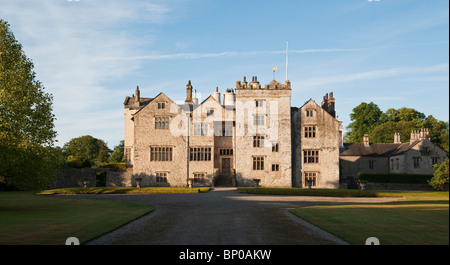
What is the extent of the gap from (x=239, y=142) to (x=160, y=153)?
38.2 ft

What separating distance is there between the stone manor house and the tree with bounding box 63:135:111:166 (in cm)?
5100

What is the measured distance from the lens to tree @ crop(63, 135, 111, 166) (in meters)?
101

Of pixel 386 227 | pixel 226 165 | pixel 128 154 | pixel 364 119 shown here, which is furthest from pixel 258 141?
pixel 364 119

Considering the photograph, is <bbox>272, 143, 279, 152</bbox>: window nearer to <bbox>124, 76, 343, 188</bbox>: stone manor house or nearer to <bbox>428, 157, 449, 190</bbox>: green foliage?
<bbox>124, 76, 343, 188</bbox>: stone manor house

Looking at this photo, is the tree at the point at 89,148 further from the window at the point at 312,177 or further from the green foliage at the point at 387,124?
the green foliage at the point at 387,124

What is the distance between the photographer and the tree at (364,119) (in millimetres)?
97625

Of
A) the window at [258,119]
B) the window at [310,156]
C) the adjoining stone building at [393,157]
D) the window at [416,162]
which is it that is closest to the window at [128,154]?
the window at [258,119]

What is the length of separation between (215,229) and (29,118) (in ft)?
59.4

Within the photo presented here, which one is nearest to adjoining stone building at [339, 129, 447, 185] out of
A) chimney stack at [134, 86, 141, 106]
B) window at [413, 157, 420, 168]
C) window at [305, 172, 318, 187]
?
window at [413, 157, 420, 168]

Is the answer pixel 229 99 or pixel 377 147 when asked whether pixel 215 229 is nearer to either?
pixel 229 99
